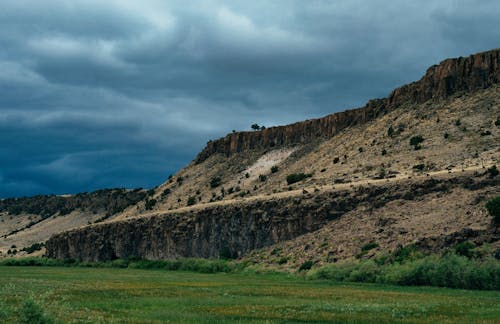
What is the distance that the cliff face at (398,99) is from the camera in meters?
90.5

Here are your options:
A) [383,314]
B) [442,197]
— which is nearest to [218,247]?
[442,197]

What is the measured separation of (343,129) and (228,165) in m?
30.6

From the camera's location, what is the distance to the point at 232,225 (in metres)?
81.1

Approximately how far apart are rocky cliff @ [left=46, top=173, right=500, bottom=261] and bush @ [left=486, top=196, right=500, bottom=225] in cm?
801

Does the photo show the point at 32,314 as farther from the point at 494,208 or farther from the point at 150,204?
the point at 150,204

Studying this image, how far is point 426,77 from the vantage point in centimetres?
9881

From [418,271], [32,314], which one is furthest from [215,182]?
[32,314]

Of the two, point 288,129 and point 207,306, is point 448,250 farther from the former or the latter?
point 288,129

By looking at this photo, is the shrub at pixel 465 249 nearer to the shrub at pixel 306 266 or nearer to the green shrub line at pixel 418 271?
the green shrub line at pixel 418 271

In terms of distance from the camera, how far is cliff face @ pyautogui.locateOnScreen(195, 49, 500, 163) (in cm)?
9050

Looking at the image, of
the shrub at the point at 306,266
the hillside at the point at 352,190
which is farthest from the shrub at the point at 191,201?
the shrub at the point at 306,266

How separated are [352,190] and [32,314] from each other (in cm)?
5663

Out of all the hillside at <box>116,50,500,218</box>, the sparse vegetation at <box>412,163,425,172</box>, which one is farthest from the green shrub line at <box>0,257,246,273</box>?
the sparse vegetation at <box>412,163,425,172</box>

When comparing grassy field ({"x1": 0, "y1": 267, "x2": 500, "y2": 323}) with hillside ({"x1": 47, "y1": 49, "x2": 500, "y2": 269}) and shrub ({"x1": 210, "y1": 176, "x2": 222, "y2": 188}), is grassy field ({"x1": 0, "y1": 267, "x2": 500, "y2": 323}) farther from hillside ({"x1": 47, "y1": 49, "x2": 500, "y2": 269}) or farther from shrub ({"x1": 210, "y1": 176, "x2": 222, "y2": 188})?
shrub ({"x1": 210, "y1": 176, "x2": 222, "y2": 188})
